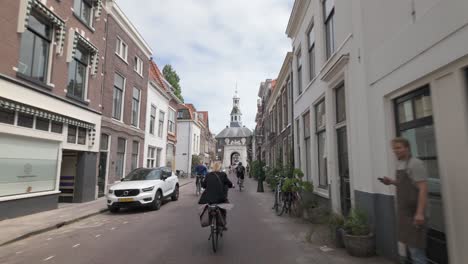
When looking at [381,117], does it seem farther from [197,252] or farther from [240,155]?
[240,155]

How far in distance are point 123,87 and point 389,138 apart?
15.4m

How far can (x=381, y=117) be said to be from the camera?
5191 mm

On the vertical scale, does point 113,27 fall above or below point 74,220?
above

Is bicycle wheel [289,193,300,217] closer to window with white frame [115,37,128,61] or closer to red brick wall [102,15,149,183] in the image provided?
red brick wall [102,15,149,183]

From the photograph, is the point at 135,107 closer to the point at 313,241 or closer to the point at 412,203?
the point at 313,241

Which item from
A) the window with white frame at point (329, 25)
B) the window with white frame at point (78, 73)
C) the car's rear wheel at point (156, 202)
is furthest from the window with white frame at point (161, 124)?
the window with white frame at point (329, 25)

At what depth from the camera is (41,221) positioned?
8.22m

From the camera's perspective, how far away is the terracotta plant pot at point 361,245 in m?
4.95

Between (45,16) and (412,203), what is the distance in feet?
39.1

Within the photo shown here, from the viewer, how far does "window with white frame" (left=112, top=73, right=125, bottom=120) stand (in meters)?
16.0

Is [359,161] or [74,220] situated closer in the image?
[359,161]

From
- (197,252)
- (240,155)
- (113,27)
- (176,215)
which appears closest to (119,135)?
(113,27)

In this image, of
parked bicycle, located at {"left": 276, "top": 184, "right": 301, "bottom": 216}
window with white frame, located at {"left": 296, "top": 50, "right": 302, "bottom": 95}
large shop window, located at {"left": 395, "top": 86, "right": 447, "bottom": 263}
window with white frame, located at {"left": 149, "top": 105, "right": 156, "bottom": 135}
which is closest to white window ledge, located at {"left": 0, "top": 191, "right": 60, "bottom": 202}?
parked bicycle, located at {"left": 276, "top": 184, "right": 301, "bottom": 216}

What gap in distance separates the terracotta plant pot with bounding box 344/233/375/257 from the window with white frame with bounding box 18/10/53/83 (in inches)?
405
